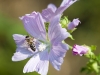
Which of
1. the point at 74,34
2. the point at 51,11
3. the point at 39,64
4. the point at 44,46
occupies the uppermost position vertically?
the point at 74,34

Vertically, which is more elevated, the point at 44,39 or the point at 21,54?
the point at 44,39

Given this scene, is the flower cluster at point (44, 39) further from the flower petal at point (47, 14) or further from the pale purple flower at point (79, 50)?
the pale purple flower at point (79, 50)

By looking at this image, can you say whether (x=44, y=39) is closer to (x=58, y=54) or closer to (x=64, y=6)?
(x=58, y=54)

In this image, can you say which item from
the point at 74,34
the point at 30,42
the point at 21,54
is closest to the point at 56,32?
the point at 30,42

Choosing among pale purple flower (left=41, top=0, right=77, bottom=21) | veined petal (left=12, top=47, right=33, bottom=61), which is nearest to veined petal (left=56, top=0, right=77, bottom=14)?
pale purple flower (left=41, top=0, right=77, bottom=21)

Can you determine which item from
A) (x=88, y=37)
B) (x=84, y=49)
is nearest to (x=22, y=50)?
(x=84, y=49)

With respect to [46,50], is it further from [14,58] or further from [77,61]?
[77,61]

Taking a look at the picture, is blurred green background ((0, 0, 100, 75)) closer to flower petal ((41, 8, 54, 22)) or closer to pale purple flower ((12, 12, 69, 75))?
pale purple flower ((12, 12, 69, 75))

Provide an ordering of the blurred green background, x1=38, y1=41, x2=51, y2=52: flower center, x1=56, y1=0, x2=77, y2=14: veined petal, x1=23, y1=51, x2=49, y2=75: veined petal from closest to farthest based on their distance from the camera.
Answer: x1=56, y1=0, x2=77, y2=14: veined petal < x1=23, y1=51, x2=49, y2=75: veined petal < x1=38, y1=41, x2=51, y2=52: flower center < the blurred green background
